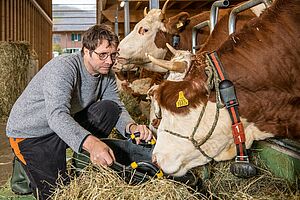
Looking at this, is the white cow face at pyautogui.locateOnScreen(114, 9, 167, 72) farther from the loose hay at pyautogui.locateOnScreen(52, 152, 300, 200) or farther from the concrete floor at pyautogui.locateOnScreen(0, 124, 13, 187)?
the loose hay at pyautogui.locateOnScreen(52, 152, 300, 200)

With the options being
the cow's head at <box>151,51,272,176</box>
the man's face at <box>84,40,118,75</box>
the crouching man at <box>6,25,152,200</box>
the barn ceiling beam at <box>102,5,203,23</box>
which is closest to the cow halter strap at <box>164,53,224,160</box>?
the cow's head at <box>151,51,272,176</box>

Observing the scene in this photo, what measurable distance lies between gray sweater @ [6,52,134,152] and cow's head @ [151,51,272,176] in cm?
48

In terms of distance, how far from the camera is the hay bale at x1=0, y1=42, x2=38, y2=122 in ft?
28.8

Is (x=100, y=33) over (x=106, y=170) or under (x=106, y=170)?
over

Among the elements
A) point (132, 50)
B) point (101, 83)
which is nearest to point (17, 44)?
point (132, 50)

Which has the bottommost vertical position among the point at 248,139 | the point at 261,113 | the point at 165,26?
the point at 248,139

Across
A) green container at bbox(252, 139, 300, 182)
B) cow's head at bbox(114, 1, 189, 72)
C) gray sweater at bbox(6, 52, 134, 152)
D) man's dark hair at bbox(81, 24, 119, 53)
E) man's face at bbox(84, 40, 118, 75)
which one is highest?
cow's head at bbox(114, 1, 189, 72)

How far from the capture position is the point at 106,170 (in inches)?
98.3

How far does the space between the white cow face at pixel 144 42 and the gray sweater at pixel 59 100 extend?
2397 millimetres

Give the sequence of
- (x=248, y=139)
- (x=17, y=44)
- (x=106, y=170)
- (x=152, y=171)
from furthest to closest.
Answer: (x=17, y=44), (x=152, y=171), (x=106, y=170), (x=248, y=139)

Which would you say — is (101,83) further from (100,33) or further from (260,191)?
(260,191)

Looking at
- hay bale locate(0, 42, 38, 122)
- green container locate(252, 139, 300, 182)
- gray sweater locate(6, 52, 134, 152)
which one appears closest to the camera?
gray sweater locate(6, 52, 134, 152)

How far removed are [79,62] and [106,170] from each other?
34.0 inches

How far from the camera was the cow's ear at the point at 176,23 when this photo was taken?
18.5 feet
